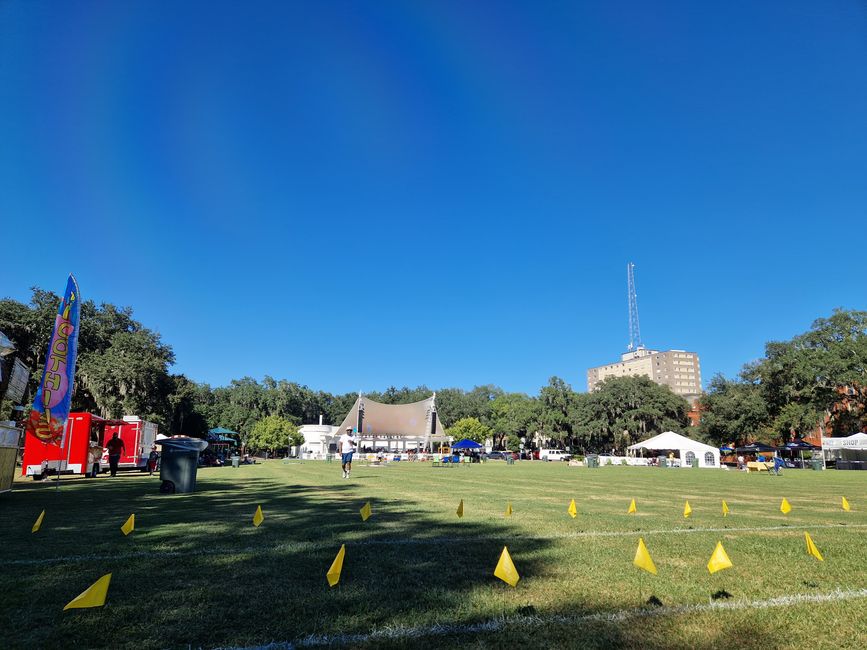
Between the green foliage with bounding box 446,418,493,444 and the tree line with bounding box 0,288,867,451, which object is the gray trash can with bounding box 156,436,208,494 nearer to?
the tree line with bounding box 0,288,867,451

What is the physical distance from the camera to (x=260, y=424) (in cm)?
7944

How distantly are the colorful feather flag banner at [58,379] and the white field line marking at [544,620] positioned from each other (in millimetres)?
16688

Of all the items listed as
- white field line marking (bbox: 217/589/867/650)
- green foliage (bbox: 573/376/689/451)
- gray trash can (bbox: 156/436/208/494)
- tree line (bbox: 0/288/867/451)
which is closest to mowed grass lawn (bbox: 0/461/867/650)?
white field line marking (bbox: 217/589/867/650)

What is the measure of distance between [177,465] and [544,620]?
550 inches

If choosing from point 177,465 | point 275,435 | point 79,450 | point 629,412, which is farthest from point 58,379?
point 629,412

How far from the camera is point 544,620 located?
4.25m

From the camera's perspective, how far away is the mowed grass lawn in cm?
396

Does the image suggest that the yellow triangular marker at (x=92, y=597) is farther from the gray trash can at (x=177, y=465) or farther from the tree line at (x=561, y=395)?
the tree line at (x=561, y=395)

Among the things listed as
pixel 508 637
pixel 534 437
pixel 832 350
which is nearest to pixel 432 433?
pixel 534 437

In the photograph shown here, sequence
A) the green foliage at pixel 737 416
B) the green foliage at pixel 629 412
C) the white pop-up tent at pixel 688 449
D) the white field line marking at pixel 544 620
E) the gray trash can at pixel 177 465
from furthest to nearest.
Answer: the green foliage at pixel 629 412, the green foliage at pixel 737 416, the white pop-up tent at pixel 688 449, the gray trash can at pixel 177 465, the white field line marking at pixel 544 620

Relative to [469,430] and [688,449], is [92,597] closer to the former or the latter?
[688,449]

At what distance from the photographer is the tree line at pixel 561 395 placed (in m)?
49.8

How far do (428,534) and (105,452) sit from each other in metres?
Answer: 25.8

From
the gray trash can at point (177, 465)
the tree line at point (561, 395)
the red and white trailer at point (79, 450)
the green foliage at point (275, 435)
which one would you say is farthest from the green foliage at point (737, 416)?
the gray trash can at point (177, 465)
